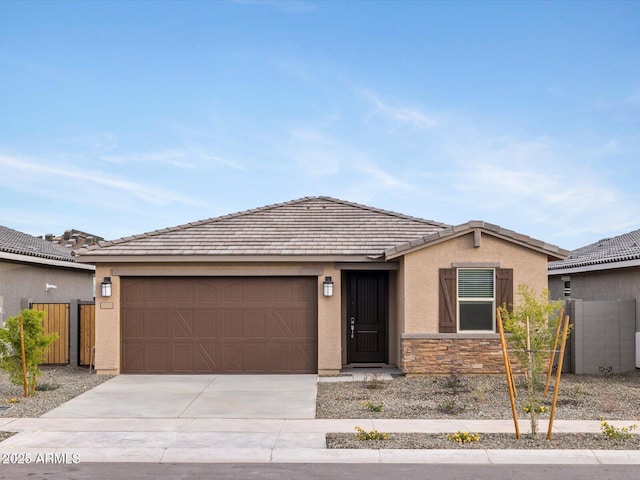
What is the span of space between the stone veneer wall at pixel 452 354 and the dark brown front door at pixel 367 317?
79.8 inches

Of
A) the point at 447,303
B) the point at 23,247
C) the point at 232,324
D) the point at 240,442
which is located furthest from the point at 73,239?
the point at 240,442

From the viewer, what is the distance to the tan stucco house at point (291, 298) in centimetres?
1602

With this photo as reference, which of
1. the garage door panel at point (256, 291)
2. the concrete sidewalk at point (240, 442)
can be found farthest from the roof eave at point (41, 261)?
the concrete sidewalk at point (240, 442)

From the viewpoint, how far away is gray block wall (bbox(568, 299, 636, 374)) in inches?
672

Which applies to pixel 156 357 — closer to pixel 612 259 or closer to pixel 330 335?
pixel 330 335

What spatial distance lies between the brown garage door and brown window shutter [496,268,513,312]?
4.21 meters

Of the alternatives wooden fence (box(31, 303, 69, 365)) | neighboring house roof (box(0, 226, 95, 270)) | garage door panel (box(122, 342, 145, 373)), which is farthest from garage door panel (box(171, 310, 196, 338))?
neighboring house roof (box(0, 226, 95, 270))

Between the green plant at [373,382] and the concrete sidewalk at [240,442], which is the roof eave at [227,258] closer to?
the green plant at [373,382]

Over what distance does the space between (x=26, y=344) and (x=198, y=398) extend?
11.7ft

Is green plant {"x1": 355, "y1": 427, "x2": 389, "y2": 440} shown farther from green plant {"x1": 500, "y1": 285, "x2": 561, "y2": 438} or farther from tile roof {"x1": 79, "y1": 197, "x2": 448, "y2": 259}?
tile roof {"x1": 79, "y1": 197, "x2": 448, "y2": 259}

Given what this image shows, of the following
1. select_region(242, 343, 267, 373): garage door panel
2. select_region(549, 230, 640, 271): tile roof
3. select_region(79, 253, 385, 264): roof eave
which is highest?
select_region(549, 230, 640, 271): tile roof

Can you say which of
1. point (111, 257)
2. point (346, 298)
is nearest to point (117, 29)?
point (111, 257)

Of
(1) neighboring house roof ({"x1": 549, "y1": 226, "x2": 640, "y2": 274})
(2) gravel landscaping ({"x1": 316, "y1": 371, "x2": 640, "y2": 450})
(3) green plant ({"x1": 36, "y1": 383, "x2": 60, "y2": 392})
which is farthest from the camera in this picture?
(1) neighboring house roof ({"x1": 549, "y1": 226, "x2": 640, "y2": 274})

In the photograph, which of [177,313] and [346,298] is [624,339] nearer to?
[346,298]
